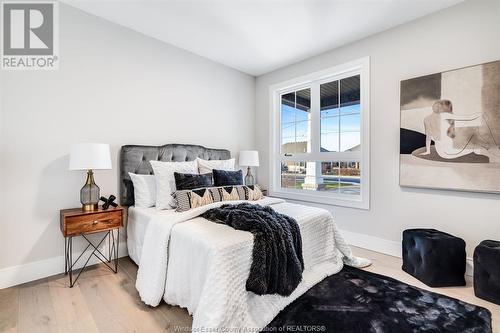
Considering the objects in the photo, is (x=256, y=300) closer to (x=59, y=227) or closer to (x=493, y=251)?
(x=493, y=251)

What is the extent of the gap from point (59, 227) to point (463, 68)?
432 cm

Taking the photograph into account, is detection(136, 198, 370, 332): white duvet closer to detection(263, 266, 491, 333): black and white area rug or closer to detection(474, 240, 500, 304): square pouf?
detection(263, 266, 491, 333): black and white area rug

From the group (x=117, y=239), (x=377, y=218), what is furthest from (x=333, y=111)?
(x=117, y=239)

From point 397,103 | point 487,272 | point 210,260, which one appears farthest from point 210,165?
point 487,272

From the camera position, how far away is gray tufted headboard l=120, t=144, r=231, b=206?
9.08 feet

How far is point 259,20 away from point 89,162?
2.29m

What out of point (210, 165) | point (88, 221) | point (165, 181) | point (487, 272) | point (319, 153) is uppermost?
point (319, 153)

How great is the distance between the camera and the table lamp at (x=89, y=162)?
2.16m

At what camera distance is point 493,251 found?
1.90 meters

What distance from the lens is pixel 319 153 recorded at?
12.0ft

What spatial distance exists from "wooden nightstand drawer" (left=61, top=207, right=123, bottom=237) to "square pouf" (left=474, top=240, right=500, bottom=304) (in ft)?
10.6

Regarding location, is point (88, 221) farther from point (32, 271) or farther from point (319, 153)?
Answer: point (319, 153)

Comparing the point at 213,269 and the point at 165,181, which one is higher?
the point at 165,181

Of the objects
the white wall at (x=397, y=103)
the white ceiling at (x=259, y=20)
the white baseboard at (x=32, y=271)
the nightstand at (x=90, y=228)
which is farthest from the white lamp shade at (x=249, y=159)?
the white baseboard at (x=32, y=271)
